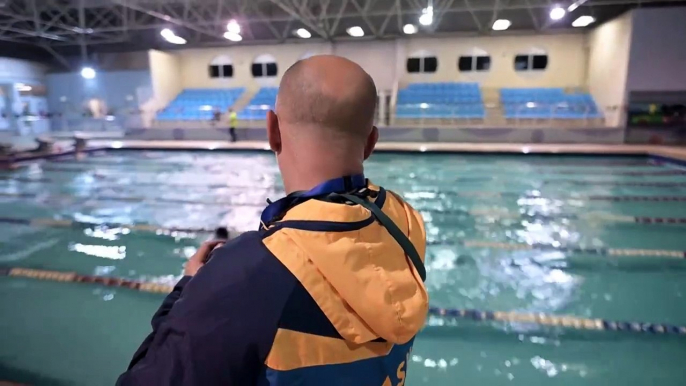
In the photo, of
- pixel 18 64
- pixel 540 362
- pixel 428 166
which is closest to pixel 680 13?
pixel 428 166

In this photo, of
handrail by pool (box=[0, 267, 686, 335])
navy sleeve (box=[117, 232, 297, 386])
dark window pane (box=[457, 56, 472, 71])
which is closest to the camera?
navy sleeve (box=[117, 232, 297, 386])

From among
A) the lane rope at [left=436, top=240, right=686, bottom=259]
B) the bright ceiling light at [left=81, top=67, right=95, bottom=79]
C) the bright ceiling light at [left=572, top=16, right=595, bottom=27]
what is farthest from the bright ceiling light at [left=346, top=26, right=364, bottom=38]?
the lane rope at [left=436, top=240, right=686, bottom=259]

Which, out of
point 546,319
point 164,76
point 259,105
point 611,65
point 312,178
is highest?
point 164,76

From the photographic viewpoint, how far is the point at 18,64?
1794cm

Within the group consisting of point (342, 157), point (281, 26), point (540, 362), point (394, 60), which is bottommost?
point (540, 362)

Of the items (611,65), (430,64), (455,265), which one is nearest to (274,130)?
(455,265)

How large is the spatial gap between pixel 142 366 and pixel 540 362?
2481 millimetres

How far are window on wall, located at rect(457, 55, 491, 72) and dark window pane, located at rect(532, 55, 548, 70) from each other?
157 centimetres

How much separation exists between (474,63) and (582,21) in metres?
3.77

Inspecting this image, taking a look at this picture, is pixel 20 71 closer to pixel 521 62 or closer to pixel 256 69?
pixel 256 69

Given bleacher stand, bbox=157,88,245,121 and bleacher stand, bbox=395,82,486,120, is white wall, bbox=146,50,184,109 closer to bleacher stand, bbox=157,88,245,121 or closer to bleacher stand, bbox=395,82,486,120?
bleacher stand, bbox=157,88,245,121

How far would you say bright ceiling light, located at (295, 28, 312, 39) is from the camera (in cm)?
1632

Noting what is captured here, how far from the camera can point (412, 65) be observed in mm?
17250

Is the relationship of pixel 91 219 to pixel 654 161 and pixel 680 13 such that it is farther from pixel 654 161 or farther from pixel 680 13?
pixel 680 13
